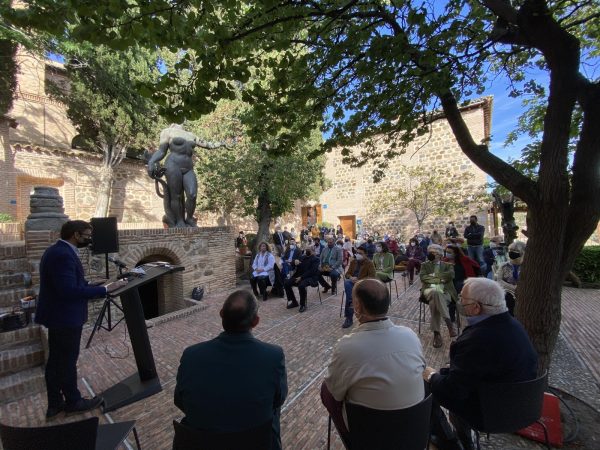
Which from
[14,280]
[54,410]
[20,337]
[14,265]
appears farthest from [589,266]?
[14,265]

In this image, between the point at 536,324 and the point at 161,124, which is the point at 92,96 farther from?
the point at 536,324

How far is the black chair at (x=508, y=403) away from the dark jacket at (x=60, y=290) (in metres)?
3.21

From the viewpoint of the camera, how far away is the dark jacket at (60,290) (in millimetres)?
2680

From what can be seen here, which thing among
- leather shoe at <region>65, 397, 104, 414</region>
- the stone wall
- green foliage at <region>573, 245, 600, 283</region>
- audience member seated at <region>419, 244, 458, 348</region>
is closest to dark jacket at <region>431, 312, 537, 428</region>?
audience member seated at <region>419, 244, 458, 348</region>

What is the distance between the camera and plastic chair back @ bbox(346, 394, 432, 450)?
5.37ft

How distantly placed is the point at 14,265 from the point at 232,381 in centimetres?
573

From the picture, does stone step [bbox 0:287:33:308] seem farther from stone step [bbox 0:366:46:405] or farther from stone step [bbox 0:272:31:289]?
stone step [bbox 0:366:46:405]

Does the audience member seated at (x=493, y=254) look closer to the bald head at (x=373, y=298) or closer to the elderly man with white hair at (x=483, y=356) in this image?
the elderly man with white hair at (x=483, y=356)

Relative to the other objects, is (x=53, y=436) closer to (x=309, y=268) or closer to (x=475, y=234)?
(x=309, y=268)

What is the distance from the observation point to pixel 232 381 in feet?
4.94

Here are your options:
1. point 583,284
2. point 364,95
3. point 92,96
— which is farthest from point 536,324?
point 92,96

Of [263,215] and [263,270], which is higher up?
[263,215]

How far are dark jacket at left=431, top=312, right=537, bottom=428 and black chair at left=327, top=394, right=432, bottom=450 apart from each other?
1.40ft

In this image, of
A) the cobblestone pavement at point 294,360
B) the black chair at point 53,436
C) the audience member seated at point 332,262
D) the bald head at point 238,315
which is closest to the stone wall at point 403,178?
the audience member seated at point 332,262
